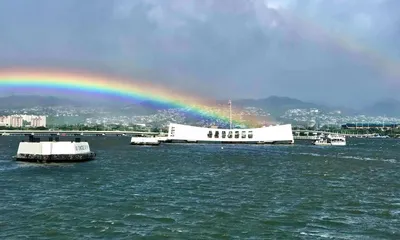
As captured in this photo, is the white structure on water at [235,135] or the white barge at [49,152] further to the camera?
the white structure on water at [235,135]

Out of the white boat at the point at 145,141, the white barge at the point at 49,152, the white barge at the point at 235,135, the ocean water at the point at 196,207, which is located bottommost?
the ocean water at the point at 196,207

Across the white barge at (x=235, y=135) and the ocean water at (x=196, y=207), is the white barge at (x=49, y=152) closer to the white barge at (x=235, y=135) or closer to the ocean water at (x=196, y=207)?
the ocean water at (x=196, y=207)

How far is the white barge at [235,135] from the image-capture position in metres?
146

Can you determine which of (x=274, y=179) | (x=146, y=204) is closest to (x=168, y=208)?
(x=146, y=204)

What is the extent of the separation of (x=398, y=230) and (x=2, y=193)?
2385 cm

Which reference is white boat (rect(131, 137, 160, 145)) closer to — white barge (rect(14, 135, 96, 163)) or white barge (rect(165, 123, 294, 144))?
white barge (rect(165, 123, 294, 144))

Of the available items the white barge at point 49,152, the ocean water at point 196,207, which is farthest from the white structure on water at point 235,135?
the ocean water at point 196,207

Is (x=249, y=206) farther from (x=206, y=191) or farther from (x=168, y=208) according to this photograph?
(x=206, y=191)

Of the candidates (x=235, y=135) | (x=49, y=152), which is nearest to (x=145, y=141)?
(x=235, y=135)

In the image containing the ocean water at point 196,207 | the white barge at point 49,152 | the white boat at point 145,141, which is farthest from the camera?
the white boat at point 145,141

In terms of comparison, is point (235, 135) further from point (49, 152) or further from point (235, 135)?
point (49, 152)

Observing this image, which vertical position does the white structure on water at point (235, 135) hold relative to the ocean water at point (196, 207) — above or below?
above

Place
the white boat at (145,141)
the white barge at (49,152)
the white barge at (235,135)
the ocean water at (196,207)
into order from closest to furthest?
the ocean water at (196,207)
the white barge at (49,152)
the white boat at (145,141)
the white barge at (235,135)

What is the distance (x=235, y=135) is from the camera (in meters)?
150
